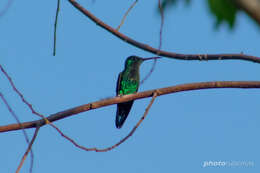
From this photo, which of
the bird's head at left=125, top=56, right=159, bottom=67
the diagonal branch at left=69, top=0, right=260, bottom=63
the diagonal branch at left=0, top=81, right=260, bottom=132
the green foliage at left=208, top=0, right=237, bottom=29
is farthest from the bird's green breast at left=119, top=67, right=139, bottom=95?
the green foliage at left=208, top=0, right=237, bottom=29

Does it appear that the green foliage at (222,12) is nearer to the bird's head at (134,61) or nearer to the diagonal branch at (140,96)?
the diagonal branch at (140,96)

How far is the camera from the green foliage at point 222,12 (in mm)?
1329

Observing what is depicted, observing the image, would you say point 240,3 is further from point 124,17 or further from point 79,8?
point 79,8

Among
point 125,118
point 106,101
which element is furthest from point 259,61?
point 125,118

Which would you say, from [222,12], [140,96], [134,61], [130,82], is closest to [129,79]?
[130,82]

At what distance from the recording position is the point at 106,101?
3.79 m

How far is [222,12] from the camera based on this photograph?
135 centimetres

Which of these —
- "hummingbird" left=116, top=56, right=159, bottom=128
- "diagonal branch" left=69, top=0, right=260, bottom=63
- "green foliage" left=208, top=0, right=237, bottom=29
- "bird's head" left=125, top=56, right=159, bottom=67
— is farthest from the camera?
"bird's head" left=125, top=56, right=159, bottom=67

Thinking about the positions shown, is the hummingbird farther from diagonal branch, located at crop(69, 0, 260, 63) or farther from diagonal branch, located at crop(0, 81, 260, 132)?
diagonal branch, located at crop(69, 0, 260, 63)

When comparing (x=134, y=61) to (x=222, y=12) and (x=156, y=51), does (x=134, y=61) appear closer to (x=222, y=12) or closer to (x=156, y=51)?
(x=156, y=51)

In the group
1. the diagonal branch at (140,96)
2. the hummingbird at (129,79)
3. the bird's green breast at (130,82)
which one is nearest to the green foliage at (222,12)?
the diagonal branch at (140,96)

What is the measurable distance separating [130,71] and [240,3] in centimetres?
664

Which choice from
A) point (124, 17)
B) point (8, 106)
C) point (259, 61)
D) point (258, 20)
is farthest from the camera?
point (259, 61)

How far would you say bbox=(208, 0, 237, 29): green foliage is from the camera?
1.33 m
